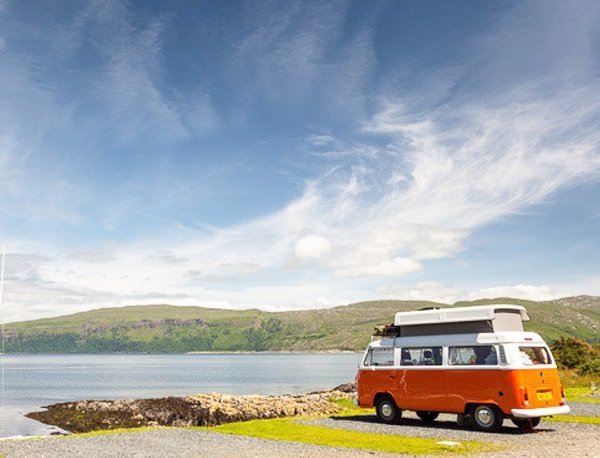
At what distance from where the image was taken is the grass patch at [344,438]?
60.9 ft

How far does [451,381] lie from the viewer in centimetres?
2316

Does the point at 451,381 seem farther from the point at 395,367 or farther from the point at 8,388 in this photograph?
the point at 8,388

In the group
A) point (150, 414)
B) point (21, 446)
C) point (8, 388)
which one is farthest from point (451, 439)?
point (8, 388)

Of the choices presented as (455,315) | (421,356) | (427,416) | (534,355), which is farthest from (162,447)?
(534,355)

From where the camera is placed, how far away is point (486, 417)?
2228 cm

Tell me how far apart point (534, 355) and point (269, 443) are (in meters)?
10.3

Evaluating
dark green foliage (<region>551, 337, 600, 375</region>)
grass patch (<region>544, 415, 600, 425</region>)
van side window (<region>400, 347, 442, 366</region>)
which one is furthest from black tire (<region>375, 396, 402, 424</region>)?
dark green foliage (<region>551, 337, 600, 375</region>)

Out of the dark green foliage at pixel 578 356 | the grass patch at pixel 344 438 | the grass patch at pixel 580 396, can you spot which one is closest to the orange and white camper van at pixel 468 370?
the grass patch at pixel 344 438

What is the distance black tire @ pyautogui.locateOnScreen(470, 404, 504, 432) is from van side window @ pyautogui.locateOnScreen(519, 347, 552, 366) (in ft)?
6.89

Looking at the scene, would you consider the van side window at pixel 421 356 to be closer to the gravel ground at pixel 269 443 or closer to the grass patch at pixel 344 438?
the gravel ground at pixel 269 443

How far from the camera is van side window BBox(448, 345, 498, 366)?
72.6 feet

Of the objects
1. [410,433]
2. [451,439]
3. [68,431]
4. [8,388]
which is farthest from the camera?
[8,388]

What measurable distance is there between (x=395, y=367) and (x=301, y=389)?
66.4 metres

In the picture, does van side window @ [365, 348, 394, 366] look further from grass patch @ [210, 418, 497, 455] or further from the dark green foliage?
the dark green foliage
